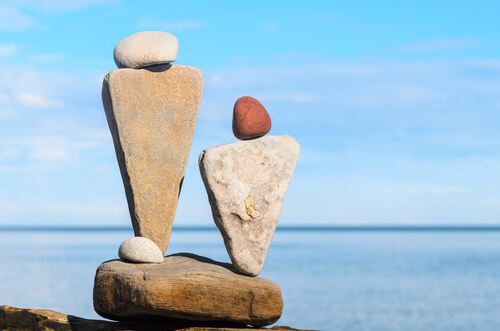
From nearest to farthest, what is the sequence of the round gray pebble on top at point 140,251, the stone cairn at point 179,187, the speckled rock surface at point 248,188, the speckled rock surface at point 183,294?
the speckled rock surface at point 183,294, the stone cairn at point 179,187, the speckled rock surface at point 248,188, the round gray pebble on top at point 140,251

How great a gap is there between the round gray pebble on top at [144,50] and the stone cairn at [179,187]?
0.04 feet

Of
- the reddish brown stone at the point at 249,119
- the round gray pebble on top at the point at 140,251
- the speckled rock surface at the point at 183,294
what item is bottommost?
the speckled rock surface at the point at 183,294

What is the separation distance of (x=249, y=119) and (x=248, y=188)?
0.77 m

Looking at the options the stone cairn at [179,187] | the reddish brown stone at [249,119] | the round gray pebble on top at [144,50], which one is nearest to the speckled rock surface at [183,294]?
the stone cairn at [179,187]

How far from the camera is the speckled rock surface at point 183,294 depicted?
5.95m

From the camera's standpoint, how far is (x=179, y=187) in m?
7.02

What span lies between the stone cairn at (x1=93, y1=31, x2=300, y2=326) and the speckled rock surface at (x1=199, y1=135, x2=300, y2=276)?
11mm

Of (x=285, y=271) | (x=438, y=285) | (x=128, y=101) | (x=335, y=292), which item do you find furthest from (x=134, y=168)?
(x=285, y=271)

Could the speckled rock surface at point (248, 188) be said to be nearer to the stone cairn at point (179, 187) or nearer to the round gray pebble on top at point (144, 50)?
the stone cairn at point (179, 187)

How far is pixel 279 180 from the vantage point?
669 cm

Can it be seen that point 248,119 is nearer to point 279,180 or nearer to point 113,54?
point 279,180

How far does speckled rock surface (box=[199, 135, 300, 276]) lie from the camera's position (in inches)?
253

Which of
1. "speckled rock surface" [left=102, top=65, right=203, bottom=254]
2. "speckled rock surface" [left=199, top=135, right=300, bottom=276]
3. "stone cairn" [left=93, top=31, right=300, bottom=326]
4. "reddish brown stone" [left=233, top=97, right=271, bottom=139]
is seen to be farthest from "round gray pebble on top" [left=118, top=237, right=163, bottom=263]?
"reddish brown stone" [left=233, top=97, right=271, bottom=139]

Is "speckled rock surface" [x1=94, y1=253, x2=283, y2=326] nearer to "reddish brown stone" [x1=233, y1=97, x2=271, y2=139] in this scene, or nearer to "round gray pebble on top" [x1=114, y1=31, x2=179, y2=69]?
"reddish brown stone" [x1=233, y1=97, x2=271, y2=139]
